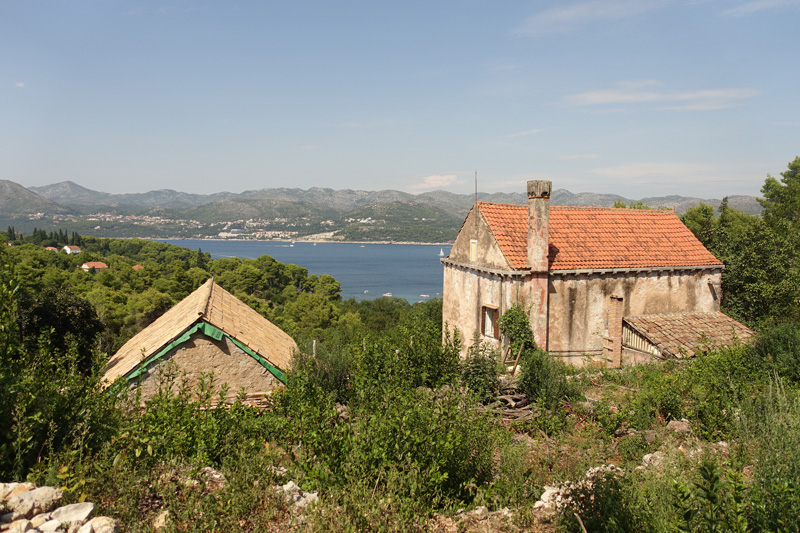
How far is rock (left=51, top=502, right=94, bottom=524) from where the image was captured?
4742mm

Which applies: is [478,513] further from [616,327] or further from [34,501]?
[616,327]

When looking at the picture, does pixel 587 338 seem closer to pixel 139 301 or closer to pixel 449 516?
pixel 449 516

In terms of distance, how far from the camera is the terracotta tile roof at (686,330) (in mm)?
17703

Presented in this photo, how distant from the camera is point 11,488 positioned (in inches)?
198

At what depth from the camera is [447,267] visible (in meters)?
22.5

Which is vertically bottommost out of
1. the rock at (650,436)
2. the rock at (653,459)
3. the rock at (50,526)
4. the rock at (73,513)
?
the rock at (650,436)

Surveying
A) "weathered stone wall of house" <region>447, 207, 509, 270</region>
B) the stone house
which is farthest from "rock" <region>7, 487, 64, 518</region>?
"weathered stone wall of house" <region>447, 207, 509, 270</region>

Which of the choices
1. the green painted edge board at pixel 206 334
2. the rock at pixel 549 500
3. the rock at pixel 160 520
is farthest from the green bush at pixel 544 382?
the rock at pixel 160 520

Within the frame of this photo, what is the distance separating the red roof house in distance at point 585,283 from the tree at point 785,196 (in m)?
27.2

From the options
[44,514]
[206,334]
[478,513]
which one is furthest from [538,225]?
[44,514]

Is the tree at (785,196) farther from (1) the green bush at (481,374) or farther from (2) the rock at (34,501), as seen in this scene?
(2) the rock at (34,501)

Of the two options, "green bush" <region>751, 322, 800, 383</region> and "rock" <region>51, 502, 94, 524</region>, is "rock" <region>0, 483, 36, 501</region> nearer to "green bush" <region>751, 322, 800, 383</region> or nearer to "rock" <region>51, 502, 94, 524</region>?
"rock" <region>51, 502, 94, 524</region>

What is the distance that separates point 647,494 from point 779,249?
936 inches

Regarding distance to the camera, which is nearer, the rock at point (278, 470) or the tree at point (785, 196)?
the rock at point (278, 470)
